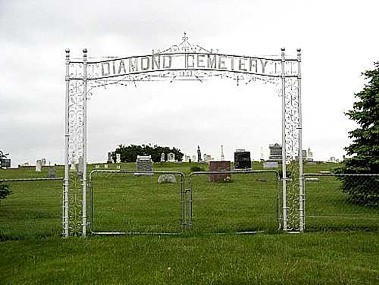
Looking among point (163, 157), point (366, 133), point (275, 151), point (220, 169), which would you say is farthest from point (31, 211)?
point (163, 157)

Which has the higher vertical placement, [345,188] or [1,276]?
[345,188]

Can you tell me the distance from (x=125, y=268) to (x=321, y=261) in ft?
9.63

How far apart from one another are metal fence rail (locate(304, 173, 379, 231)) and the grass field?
0.08 ft

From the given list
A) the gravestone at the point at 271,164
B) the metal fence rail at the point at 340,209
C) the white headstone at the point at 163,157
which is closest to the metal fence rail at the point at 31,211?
the metal fence rail at the point at 340,209

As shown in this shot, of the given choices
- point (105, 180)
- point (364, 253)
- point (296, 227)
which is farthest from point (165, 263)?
point (105, 180)

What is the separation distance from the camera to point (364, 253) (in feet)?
32.9

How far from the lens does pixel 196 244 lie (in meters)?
10.5

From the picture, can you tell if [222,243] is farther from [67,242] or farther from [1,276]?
[1,276]

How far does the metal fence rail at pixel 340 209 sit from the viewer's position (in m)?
12.7

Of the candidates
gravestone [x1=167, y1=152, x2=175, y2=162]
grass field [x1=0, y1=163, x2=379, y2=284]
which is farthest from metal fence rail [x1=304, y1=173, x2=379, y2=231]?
gravestone [x1=167, y1=152, x2=175, y2=162]

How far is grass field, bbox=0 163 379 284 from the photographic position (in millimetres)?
8336

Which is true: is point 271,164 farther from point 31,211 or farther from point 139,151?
point 31,211

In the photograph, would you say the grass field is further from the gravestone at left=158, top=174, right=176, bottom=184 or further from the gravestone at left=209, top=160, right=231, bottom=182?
the gravestone at left=158, top=174, right=176, bottom=184

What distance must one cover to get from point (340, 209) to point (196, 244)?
16.9 feet
